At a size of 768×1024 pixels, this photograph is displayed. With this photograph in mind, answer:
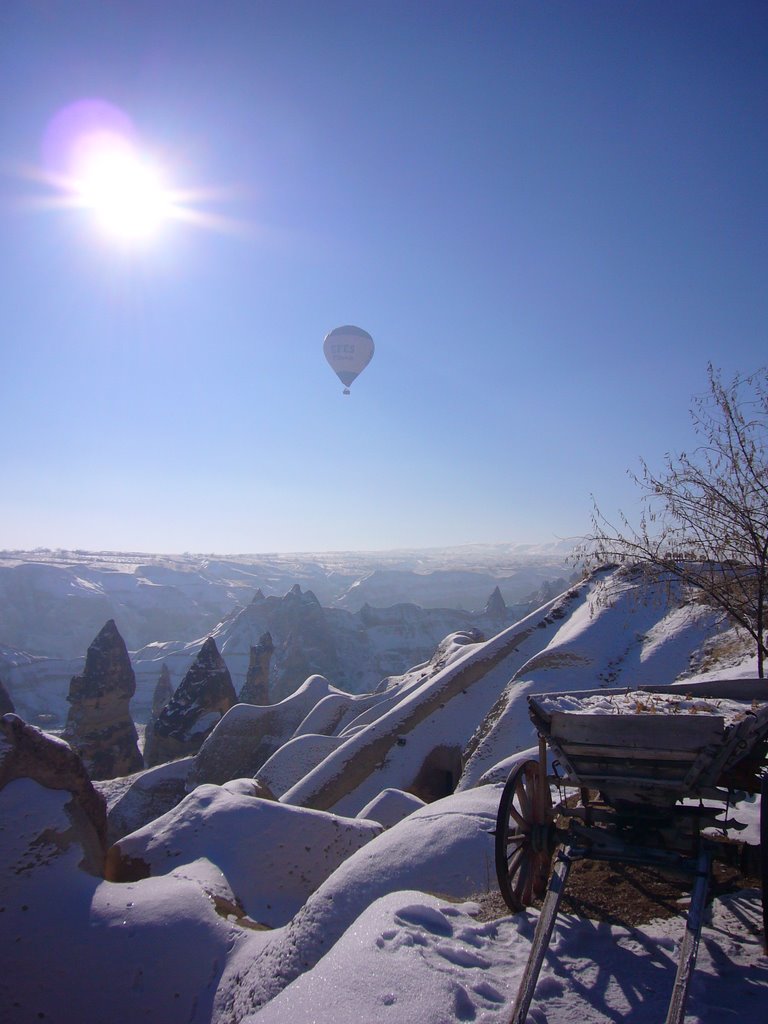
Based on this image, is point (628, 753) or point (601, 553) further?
point (601, 553)

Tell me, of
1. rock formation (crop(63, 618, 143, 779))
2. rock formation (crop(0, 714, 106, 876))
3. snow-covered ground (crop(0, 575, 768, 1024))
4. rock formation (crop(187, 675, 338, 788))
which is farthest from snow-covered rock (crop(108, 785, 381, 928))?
rock formation (crop(63, 618, 143, 779))

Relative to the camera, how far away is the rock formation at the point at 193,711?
3094cm

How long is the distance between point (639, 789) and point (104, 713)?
3337 centimetres

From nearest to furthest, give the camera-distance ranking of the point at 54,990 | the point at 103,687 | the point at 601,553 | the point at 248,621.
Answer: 1. the point at 54,990
2. the point at 601,553
3. the point at 103,687
4. the point at 248,621

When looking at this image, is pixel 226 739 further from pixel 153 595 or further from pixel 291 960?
pixel 153 595

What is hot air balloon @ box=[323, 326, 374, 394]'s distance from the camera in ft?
131

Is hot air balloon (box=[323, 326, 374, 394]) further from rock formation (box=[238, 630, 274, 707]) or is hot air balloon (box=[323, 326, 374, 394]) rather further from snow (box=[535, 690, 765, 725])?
snow (box=[535, 690, 765, 725])

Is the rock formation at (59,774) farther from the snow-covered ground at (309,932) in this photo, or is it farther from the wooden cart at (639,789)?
the wooden cart at (639,789)

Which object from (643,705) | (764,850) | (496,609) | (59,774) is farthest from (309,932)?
(496,609)

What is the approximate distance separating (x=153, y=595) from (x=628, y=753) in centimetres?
15238

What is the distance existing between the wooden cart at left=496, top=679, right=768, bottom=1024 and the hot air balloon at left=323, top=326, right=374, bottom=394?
36.4 metres

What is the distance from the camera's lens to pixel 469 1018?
3.82 m

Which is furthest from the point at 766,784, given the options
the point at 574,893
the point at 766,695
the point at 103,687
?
the point at 103,687

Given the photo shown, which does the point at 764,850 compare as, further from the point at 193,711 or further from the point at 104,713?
the point at 104,713
